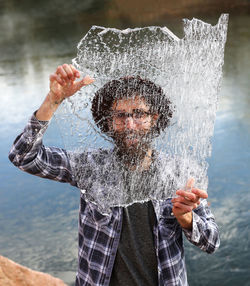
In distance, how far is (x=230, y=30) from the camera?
5.67 meters

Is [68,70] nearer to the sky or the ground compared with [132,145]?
nearer to the sky

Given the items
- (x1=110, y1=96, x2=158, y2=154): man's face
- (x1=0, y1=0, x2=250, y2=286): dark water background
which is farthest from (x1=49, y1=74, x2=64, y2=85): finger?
(x1=0, y1=0, x2=250, y2=286): dark water background

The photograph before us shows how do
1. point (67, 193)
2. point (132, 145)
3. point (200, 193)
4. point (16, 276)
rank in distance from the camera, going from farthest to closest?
point (67, 193), point (16, 276), point (132, 145), point (200, 193)

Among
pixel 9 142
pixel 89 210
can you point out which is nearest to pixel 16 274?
pixel 89 210

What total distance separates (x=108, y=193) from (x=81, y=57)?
0.25 meters

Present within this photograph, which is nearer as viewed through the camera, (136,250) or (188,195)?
(188,195)

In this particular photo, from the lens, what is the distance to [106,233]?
0.79 m

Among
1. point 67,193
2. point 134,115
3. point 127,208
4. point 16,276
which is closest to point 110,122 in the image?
point 134,115

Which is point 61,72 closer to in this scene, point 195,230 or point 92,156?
point 92,156

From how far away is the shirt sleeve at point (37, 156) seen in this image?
2.58 ft

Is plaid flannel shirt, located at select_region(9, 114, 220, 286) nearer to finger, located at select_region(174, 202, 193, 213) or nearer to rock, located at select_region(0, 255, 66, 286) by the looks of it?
finger, located at select_region(174, 202, 193, 213)

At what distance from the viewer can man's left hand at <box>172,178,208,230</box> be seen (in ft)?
2.22

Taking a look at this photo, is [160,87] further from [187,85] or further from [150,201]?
[150,201]

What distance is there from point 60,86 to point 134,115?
0.13 m
